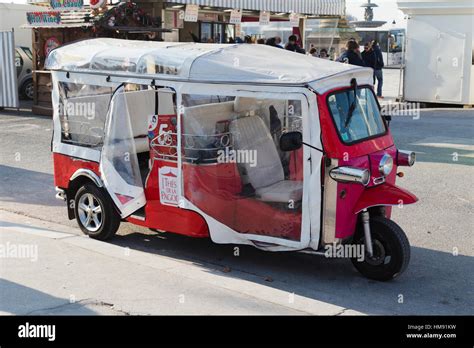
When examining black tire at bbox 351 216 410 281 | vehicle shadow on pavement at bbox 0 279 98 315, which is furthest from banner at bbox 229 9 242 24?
vehicle shadow on pavement at bbox 0 279 98 315

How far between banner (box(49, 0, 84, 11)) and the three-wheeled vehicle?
29.9ft

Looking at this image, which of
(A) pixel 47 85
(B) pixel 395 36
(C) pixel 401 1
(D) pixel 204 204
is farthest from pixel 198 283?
(B) pixel 395 36

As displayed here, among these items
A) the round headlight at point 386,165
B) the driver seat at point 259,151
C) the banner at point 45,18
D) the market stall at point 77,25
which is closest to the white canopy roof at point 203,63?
the driver seat at point 259,151

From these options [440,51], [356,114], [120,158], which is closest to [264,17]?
[440,51]

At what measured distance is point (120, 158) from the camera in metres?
7.15

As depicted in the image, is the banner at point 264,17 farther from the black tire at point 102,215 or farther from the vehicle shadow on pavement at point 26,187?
the black tire at point 102,215

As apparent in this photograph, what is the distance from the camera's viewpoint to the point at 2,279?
19.0 feet

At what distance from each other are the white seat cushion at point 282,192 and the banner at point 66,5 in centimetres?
1142

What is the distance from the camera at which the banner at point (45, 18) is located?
16516 mm

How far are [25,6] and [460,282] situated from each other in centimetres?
2102

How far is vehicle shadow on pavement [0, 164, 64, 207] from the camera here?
9117 millimetres

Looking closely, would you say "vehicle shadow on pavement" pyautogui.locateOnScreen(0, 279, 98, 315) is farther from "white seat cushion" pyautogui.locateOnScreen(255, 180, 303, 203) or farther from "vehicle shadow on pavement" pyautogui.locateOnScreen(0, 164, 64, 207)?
"vehicle shadow on pavement" pyautogui.locateOnScreen(0, 164, 64, 207)

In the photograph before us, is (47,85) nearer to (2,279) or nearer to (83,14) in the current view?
(83,14)
